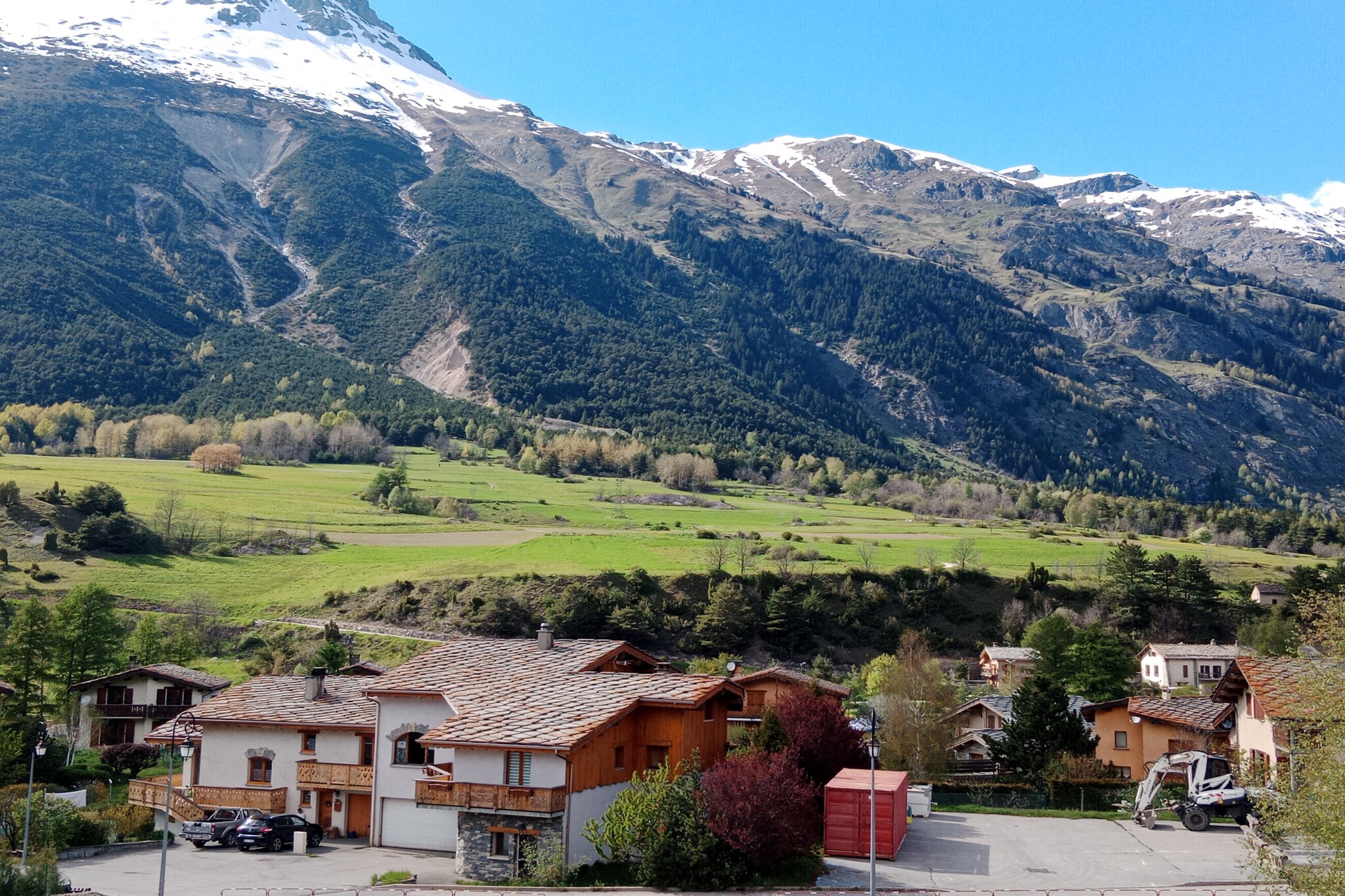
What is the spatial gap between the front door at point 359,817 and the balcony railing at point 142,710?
20.8 meters

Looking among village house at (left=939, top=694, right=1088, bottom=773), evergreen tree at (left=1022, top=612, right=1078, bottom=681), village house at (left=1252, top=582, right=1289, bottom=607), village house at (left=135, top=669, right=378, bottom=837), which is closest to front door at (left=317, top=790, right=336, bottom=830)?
village house at (left=135, top=669, right=378, bottom=837)

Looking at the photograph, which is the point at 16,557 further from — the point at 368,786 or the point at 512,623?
the point at 368,786

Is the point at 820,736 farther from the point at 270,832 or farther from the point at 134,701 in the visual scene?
the point at 134,701

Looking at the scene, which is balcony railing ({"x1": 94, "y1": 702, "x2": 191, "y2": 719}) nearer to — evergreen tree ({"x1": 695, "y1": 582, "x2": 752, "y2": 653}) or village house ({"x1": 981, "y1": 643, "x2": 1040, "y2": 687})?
evergreen tree ({"x1": 695, "y1": 582, "x2": 752, "y2": 653})

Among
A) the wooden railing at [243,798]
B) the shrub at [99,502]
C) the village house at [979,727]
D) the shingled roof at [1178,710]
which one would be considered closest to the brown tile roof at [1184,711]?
the shingled roof at [1178,710]

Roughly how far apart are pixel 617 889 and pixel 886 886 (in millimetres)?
7250

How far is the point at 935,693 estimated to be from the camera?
53719mm

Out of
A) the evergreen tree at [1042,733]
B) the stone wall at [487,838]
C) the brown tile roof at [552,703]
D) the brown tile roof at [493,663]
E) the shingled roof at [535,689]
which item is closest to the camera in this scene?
the stone wall at [487,838]

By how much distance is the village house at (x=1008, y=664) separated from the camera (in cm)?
7900

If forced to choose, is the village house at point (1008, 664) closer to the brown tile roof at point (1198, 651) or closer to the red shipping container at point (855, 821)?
the brown tile roof at point (1198, 651)

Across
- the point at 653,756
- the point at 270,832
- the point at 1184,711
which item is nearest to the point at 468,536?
the point at 1184,711

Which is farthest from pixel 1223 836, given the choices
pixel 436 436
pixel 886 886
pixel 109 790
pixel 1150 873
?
Answer: pixel 436 436

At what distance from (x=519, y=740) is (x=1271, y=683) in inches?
1008

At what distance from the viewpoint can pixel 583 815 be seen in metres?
33.5
